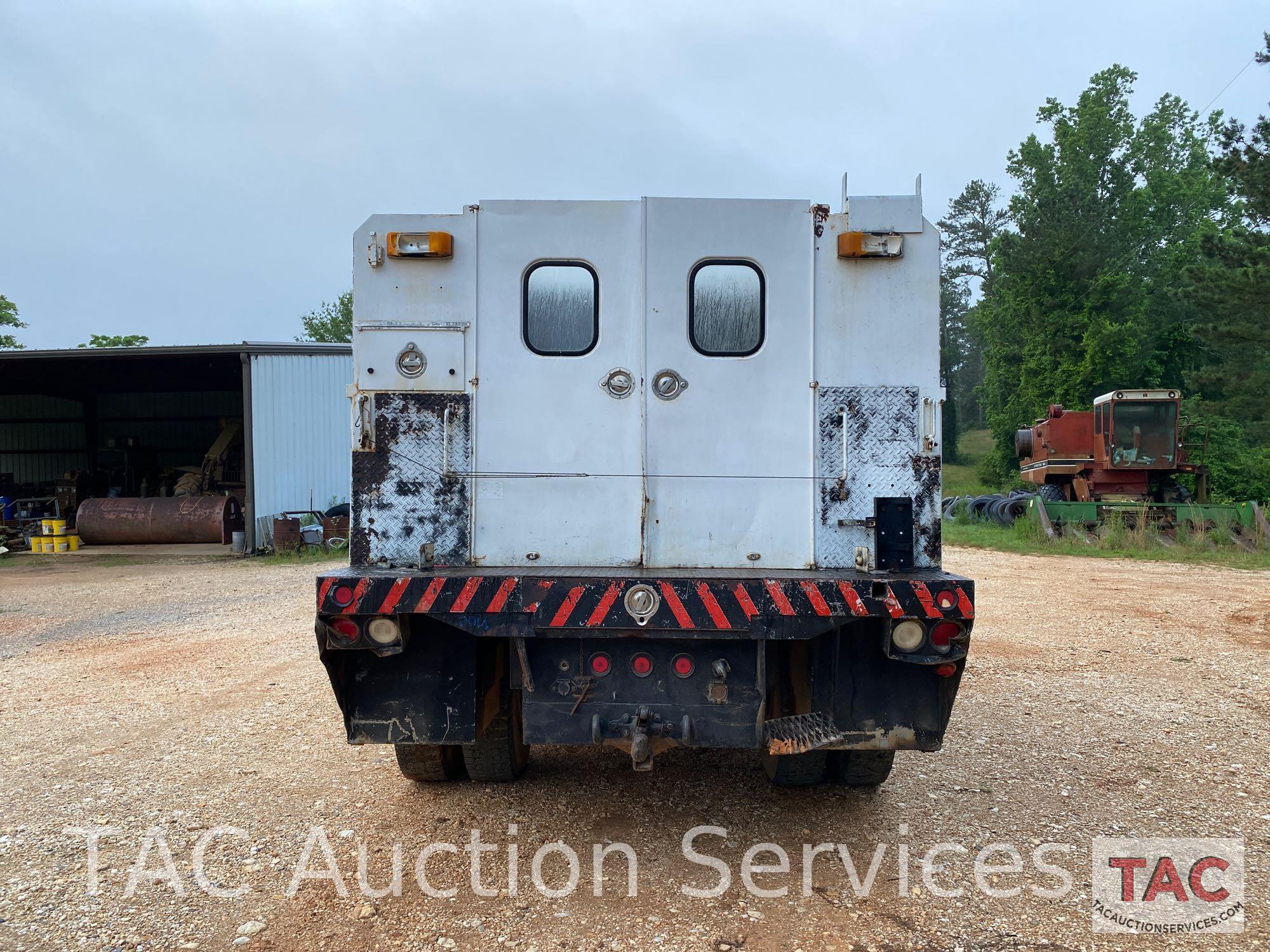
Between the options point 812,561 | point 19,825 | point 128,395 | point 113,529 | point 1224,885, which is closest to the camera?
point 1224,885

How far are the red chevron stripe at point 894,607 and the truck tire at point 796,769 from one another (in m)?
1.03

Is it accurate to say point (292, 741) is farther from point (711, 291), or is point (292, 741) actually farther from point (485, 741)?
point (711, 291)

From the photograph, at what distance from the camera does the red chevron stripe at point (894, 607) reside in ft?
10.4

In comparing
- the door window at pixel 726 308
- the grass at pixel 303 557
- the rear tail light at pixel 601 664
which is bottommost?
the grass at pixel 303 557

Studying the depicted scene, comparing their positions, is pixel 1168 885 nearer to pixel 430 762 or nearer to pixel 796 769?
pixel 796 769

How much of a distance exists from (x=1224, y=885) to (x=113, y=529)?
19949 millimetres

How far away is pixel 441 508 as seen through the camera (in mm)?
3674

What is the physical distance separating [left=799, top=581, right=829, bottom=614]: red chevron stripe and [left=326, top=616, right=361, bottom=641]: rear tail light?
1.79 metres

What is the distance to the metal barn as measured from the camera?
1733 cm

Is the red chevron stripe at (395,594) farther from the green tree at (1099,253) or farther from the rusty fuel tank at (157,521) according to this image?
the green tree at (1099,253)

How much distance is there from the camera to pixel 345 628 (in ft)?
10.9

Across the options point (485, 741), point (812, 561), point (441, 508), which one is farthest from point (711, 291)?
point (485, 741)

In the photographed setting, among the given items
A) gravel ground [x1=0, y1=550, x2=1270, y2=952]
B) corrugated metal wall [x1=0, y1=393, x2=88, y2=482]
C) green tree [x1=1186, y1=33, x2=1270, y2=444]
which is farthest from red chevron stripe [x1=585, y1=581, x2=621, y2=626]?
corrugated metal wall [x1=0, y1=393, x2=88, y2=482]

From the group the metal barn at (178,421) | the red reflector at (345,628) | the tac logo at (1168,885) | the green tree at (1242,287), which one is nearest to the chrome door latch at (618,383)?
the red reflector at (345,628)
